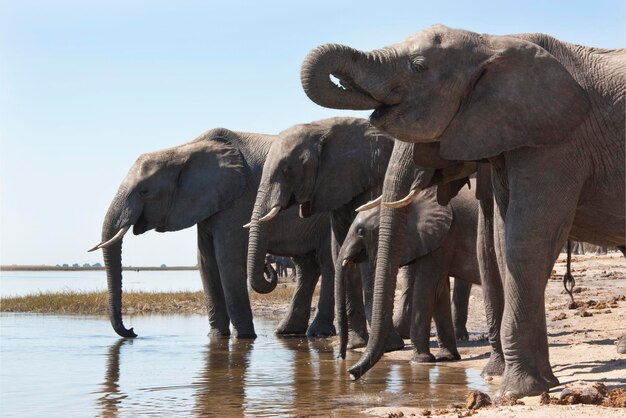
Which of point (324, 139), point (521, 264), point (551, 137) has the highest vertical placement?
point (324, 139)

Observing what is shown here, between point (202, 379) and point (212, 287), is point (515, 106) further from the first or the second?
point (212, 287)

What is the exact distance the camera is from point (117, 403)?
8.94 meters

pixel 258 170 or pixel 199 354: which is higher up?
pixel 258 170

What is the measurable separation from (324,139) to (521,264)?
5.64 m

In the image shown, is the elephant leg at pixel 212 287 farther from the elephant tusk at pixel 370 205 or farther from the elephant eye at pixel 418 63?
the elephant eye at pixel 418 63

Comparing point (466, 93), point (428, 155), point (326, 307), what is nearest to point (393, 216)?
point (428, 155)

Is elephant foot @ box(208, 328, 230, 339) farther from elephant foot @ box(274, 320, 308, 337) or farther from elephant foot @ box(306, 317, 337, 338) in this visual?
elephant foot @ box(306, 317, 337, 338)

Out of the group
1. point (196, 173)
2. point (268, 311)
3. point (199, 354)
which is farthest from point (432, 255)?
point (268, 311)

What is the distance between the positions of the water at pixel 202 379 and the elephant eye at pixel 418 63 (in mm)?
2399

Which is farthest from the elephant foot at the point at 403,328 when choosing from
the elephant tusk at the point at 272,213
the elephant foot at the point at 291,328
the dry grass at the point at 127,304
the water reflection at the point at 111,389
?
the dry grass at the point at 127,304

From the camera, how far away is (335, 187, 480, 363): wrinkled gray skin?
36.8 ft

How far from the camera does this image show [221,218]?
52.2 feet

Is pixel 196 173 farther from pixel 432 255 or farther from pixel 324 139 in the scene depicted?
pixel 432 255

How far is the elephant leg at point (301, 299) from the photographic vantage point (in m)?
16.3
